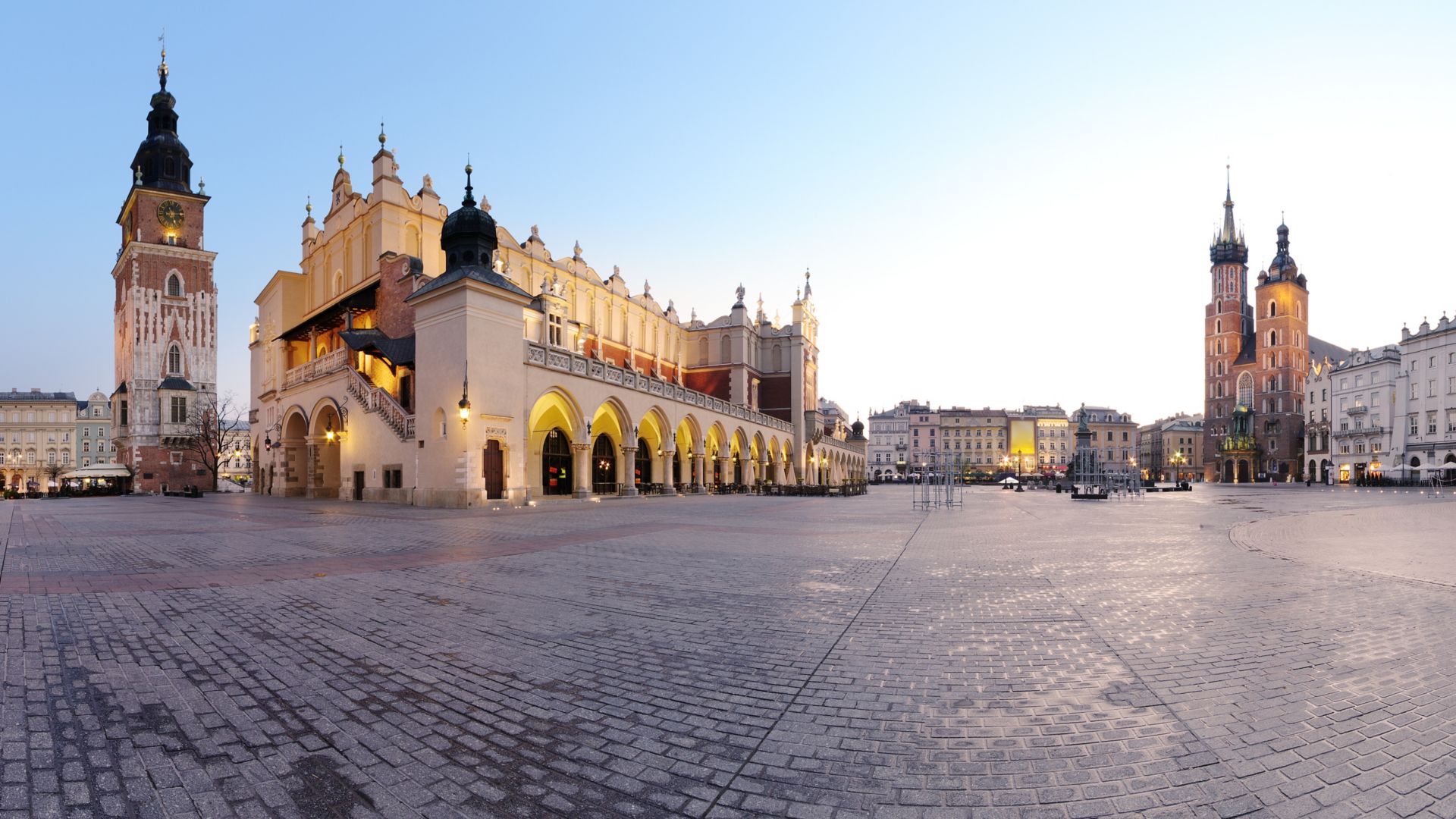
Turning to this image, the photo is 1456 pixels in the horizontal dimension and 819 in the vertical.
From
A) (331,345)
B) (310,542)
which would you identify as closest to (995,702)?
(310,542)

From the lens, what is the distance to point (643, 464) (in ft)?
148

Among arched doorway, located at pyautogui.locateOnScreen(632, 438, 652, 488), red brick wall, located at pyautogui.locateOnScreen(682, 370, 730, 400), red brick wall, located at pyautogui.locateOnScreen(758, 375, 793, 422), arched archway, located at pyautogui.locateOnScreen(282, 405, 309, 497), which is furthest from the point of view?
red brick wall, located at pyautogui.locateOnScreen(758, 375, 793, 422)

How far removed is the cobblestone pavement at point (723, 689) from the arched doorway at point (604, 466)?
2979 centimetres

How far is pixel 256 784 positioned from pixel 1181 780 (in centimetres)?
441

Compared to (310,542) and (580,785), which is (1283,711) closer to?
(580,785)

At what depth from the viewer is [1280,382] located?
3910 inches

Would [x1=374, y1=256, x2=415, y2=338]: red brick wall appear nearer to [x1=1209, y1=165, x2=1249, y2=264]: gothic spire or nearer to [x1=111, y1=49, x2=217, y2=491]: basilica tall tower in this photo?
[x1=111, y1=49, x2=217, y2=491]: basilica tall tower

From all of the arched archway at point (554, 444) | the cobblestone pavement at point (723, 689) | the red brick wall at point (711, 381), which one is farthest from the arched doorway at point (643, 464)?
the cobblestone pavement at point (723, 689)

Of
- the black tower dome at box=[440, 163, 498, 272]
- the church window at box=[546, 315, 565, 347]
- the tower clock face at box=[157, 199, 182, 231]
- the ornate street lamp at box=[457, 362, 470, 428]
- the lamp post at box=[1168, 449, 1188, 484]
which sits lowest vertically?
the lamp post at box=[1168, 449, 1188, 484]

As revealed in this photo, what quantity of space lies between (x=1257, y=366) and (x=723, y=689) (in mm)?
127653

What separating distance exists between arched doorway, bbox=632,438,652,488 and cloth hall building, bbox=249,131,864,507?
12cm

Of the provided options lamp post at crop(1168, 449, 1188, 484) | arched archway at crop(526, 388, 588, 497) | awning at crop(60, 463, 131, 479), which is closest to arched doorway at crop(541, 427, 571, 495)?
arched archway at crop(526, 388, 588, 497)

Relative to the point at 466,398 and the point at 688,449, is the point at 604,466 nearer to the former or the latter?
the point at 688,449

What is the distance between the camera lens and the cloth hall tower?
98688mm
